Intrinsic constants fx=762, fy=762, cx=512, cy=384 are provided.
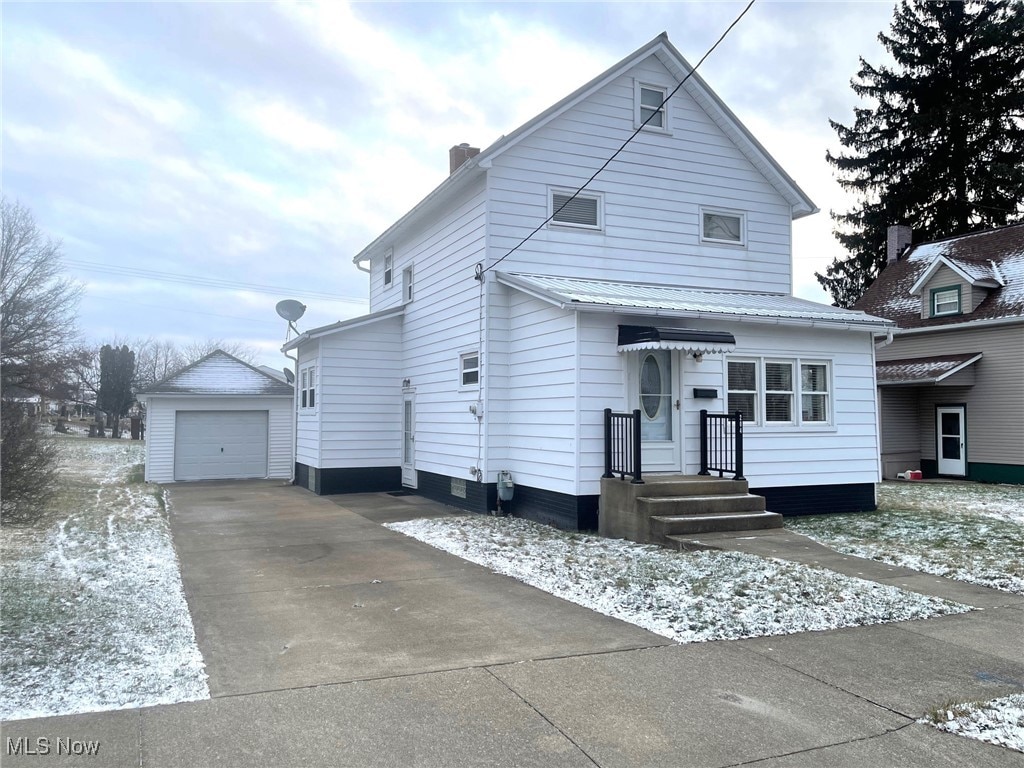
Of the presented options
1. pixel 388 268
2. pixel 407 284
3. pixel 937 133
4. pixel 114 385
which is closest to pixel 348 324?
pixel 407 284

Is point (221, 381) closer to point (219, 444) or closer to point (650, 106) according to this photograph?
point (219, 444)

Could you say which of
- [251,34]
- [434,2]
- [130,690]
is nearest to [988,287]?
[434,2]

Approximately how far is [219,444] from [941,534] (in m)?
17.7

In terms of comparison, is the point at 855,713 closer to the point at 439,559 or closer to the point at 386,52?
the point at 439,559

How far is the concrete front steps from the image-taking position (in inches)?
375

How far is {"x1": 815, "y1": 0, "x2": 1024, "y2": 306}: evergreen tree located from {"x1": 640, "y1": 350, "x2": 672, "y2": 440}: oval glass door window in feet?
84.7

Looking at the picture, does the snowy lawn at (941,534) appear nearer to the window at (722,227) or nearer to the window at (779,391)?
the window at (779,391)

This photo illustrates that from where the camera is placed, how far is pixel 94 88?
929cm

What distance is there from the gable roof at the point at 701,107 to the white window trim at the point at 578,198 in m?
0.33

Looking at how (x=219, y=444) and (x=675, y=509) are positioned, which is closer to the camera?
(x=675, y=509)

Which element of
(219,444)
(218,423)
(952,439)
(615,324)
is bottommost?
(219,444)

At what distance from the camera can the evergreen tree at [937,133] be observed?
30.6m

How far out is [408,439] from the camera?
16391mm

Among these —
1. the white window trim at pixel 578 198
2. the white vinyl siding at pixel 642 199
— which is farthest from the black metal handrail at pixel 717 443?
the white window trim at pixel 578 198
